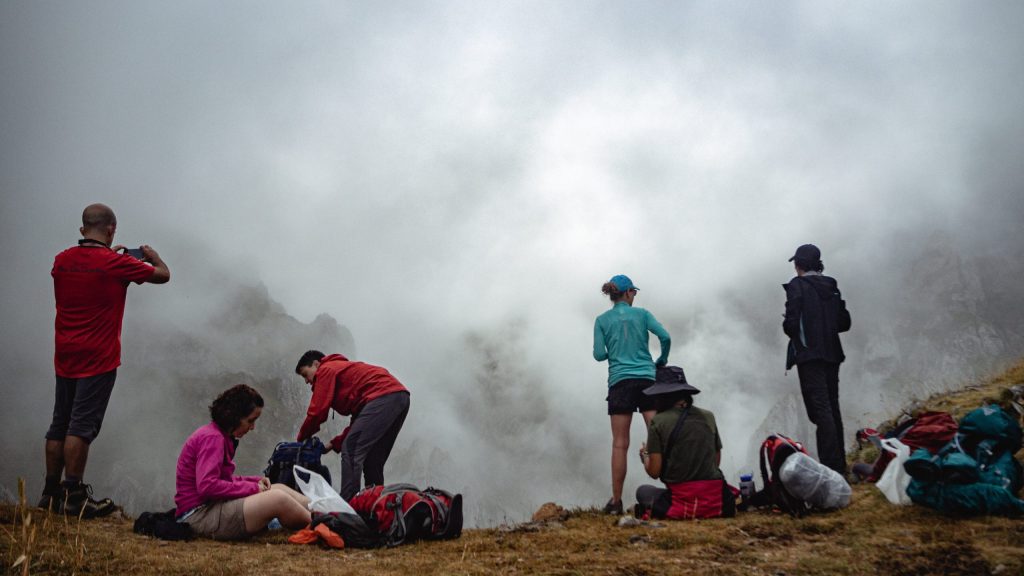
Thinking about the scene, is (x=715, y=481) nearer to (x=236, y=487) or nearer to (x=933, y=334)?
(x=236, y=487)

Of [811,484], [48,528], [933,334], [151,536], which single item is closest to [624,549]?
[811,484]

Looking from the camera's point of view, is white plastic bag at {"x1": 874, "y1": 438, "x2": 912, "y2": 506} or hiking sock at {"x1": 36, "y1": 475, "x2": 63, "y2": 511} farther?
hiking sock at {"x1": 36, "y1": 475, "x2": 63, "y2": 511}

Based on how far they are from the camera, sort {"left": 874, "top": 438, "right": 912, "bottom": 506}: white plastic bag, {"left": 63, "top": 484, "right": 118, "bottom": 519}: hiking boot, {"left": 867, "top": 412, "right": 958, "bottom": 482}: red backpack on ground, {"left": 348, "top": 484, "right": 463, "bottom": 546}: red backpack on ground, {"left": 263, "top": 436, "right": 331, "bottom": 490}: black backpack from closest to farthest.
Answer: {"left": 867, "top": 412, "right": 958, "bottom": 482}: red backpack on ground
{"left": 874, "top": 438, "right": 912, "bottom": 506}: white plastic bag
{"left": 348, "top": 484, "right": 463, "bottom": 546}: red backpack on ground
{"left": 63, "top": 484, "right": 118, "bottom": 519}: hiking boot
{"left": 263, "top": 436, "right": 331, "bottom": 490}: black backpack

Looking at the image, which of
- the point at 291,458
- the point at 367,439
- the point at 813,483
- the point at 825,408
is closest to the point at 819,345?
the point at 825,408

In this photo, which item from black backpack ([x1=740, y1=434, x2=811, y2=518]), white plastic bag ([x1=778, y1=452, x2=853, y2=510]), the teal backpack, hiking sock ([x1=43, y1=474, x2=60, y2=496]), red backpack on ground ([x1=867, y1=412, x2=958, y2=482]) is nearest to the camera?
the teal backpack

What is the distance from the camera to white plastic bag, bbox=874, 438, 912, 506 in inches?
248

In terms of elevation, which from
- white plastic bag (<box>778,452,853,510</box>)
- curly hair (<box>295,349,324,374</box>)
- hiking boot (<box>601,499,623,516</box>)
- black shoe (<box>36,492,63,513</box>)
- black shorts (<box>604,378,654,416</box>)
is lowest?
hiking boot (<box>601,499,623,516</box>)

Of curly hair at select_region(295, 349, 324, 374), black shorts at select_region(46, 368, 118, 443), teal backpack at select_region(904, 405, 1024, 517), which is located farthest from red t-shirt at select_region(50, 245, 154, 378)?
teal backpack at select_region(904, 405, 1024, 517)

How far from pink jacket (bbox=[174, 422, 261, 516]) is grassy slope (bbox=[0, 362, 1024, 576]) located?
1.75 ft

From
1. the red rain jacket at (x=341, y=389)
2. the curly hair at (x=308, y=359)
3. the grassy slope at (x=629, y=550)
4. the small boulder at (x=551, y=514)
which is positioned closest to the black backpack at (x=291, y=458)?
the red rain jacket at (x=341, y=389)

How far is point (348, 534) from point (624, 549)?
298 centimetres

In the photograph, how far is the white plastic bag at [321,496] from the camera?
7066 mm

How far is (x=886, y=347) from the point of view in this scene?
147250 mm

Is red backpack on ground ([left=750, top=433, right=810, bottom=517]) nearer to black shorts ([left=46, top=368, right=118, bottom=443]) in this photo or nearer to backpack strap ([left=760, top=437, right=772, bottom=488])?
backpack strap ([left=760, top=437, right=772, bottom=488])
